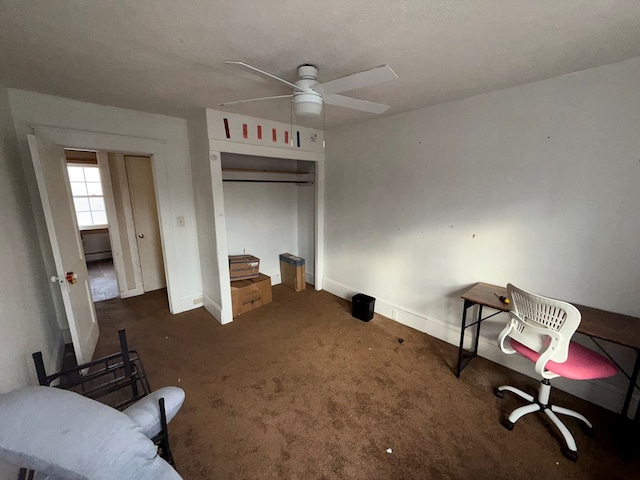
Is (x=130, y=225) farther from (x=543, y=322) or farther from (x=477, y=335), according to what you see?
(x=543, y=322)

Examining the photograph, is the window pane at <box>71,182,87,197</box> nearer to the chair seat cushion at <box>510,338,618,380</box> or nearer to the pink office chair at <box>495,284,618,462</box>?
the pink office chair at <box>495,284,618,462</box>

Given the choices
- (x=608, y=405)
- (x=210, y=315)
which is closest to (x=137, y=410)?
(x=210, y=315)

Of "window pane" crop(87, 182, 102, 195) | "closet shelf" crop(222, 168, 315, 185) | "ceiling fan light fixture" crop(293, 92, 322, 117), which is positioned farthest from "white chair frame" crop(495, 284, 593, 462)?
"window pane" crop(87, 182, 102, 195)

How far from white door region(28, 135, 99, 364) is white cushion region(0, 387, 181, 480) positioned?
4.92 feet

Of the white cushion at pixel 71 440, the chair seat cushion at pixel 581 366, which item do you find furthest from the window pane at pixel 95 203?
the chair seat cushion at pixel 581 366

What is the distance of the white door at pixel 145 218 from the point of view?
3621 mm

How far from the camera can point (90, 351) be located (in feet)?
7.68

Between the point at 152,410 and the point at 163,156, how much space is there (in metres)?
2.63

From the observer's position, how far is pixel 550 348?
1549mm

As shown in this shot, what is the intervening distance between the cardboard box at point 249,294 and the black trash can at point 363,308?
47.3 inches

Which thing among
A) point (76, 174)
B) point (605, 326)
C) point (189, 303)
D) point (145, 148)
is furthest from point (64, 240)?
point (76, 174)

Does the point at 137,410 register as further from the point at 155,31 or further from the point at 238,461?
the point at 155,31

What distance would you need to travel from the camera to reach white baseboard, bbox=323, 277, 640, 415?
1840mm

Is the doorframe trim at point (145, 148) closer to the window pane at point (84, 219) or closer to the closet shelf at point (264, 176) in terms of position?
the closet shelf at point (264, 176)
